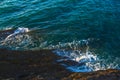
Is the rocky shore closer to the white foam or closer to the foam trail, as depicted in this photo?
the white foam

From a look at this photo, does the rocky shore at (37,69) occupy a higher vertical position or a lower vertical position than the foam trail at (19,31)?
lower

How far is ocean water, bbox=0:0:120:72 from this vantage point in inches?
866

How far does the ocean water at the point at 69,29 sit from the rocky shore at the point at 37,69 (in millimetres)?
990

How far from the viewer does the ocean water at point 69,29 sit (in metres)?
22.0

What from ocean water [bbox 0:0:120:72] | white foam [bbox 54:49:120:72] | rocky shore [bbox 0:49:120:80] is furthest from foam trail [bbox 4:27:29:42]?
white foam [bbox 54:49:120:72]

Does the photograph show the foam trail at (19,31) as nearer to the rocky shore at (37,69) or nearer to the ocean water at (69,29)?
the ocean water at (69,29)

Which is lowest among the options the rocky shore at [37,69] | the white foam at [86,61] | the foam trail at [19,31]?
the white foam at [86,61]

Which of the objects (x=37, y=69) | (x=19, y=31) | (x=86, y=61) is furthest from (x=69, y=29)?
(x=37, y=69)

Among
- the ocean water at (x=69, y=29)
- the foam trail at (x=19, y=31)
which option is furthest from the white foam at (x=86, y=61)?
the foam trail at (x=19, y=31)

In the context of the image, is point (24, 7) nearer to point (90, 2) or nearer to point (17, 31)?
point (17, 31)

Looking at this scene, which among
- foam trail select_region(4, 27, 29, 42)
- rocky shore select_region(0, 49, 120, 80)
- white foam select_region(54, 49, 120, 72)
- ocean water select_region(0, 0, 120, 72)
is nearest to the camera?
rocky shore select_region(0, 49, 120, 80)

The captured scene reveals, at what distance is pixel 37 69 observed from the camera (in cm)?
1942

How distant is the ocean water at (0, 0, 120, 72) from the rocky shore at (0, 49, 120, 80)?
990mm

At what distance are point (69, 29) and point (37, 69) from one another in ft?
24.6
